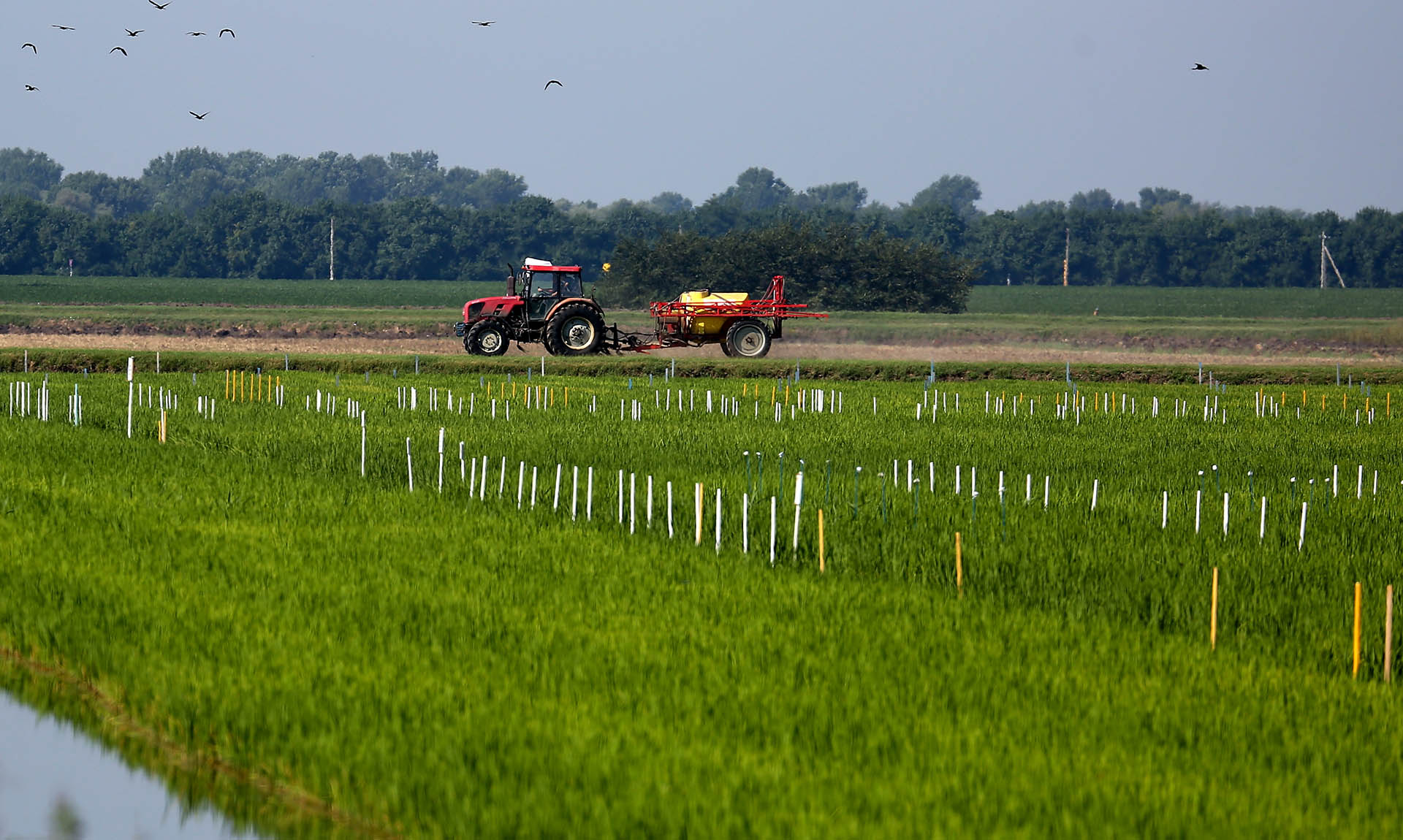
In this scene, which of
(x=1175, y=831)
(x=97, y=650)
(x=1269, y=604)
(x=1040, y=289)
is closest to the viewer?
(x=1175, y=831)

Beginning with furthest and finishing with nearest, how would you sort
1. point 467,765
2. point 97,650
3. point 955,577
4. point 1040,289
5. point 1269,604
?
1. point 1040,289
2. point 955,577
3. point 1269,604
4. point 97,650
5. point 467,765

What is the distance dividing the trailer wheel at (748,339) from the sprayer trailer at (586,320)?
18 mm

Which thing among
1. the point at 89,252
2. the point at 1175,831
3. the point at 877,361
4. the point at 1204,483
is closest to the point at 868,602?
the point at 1175,831

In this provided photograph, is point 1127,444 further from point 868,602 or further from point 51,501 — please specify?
point 51,501

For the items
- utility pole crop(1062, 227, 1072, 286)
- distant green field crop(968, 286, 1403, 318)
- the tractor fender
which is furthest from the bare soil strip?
utility pole crop(1062, 227, 1072, 286)

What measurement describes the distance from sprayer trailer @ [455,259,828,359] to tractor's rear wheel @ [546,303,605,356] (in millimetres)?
17

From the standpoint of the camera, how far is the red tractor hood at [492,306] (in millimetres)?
40156

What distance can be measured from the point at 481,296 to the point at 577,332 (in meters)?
63.9

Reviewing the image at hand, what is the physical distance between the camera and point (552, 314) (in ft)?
128

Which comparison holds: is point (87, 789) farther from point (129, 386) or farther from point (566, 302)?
point (566, 302)

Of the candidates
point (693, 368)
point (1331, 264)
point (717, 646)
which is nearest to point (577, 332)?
point (693, 368)

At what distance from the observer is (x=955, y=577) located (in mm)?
13320

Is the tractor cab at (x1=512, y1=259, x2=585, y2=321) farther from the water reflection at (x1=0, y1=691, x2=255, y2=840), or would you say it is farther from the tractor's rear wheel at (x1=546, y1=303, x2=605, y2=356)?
the water reflection at (x1=0, y1=691, x2=255, y2=840)

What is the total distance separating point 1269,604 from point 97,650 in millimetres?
8016
